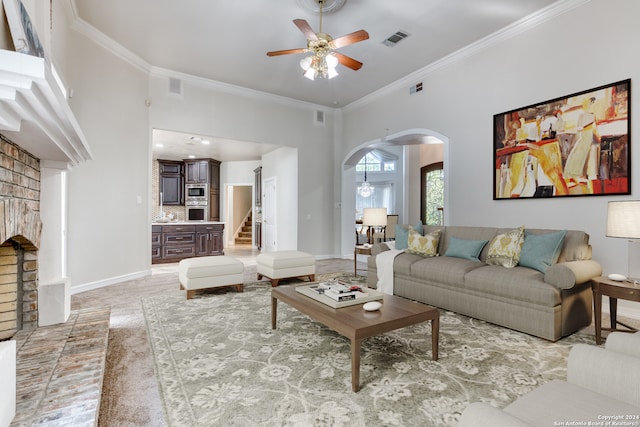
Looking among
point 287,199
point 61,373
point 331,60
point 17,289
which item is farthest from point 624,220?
point 287,199

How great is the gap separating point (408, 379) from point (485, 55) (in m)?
4.58

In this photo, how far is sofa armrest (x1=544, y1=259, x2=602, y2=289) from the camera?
2.61 m

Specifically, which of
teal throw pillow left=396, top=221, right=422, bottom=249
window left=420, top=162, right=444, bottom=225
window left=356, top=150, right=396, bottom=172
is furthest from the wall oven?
teal throw pillow left=396, top=221, right=422, bottom=249

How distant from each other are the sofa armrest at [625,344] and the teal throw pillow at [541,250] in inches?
A: 71.9

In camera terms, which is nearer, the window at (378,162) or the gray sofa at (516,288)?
the gray sofa at (516,288)

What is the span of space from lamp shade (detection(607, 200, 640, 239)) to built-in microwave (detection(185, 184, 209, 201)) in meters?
9.42

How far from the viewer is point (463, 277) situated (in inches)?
128

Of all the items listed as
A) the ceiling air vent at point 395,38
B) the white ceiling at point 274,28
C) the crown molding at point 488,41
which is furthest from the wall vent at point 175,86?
the crown molding at point 488,41

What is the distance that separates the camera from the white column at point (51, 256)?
2.58 m

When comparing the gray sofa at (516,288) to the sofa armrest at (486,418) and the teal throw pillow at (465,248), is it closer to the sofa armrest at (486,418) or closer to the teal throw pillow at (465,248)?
the teal throw pillow at (465,248)

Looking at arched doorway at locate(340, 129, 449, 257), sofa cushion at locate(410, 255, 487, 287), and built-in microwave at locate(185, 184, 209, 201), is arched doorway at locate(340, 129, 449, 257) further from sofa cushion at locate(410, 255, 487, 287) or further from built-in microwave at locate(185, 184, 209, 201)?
built-in microwave at locate(185, 184, 209, 201)

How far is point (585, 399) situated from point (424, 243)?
3079 millimetres

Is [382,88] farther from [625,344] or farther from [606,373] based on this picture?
[606,373]

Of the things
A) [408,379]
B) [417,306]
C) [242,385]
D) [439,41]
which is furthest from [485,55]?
[242,385]
